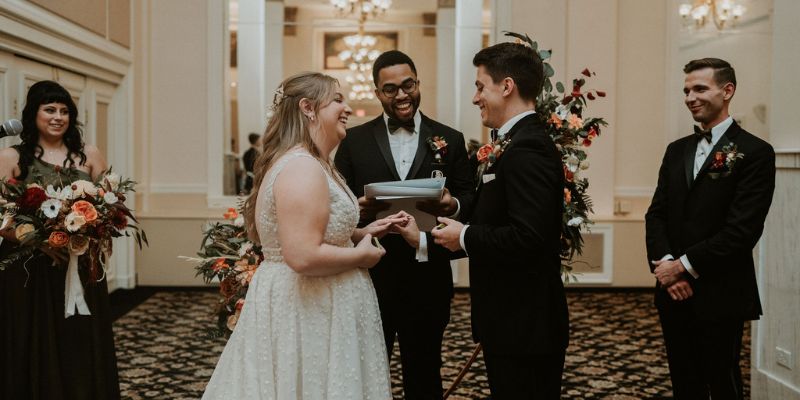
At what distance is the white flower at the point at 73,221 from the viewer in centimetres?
343

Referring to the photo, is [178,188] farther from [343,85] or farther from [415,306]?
[415,306]

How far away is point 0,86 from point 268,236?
4.01 meters

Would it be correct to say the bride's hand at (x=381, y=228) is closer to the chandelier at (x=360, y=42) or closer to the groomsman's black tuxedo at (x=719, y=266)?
the groomsman's black tuxedo at (x=719, y=266)

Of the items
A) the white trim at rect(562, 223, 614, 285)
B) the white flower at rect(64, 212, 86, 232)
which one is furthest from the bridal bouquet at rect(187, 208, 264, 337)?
the white trim at rect(562, 223, 614, 285)

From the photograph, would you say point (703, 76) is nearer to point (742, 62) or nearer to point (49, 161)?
point (49, 161)

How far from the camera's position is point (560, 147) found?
375cm

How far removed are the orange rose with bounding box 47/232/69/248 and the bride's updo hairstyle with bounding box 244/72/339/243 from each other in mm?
1454

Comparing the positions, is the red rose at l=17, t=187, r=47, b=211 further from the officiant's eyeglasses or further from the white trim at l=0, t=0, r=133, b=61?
the white trim at l=0, t=0, r=133, b=61

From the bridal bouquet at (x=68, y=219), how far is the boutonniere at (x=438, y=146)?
1519 mm

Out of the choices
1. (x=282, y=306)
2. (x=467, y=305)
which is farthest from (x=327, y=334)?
(x=467, y=305)

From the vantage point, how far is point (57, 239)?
3.45 metres

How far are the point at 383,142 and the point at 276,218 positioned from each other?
3.73 ft

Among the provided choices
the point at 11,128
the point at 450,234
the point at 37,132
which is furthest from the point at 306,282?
the point at 37,132

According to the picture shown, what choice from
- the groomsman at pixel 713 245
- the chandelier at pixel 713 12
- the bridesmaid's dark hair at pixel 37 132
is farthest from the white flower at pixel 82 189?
the chandelier at pixel 713 12
